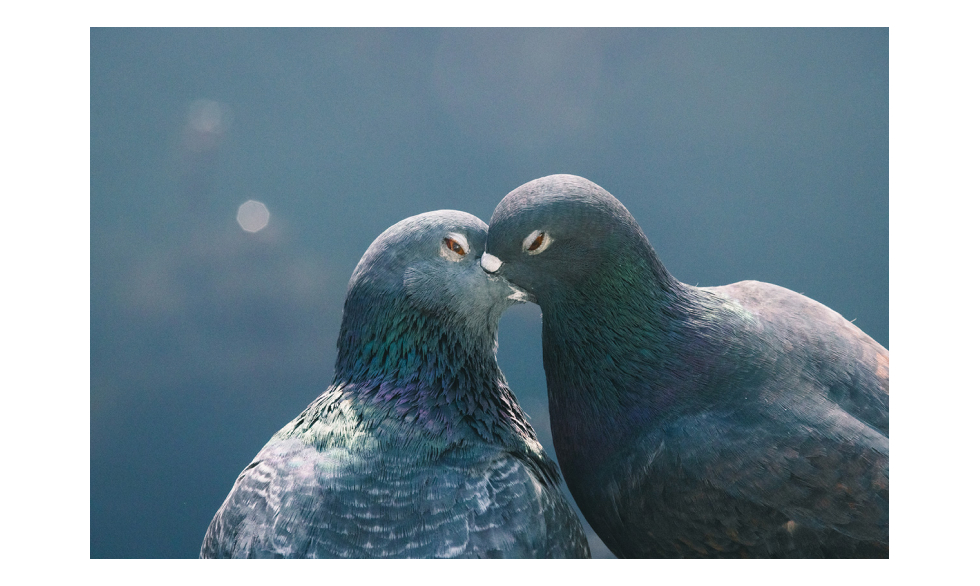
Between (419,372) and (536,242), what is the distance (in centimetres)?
50

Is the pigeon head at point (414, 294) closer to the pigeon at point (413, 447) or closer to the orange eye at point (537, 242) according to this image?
the pigeon at point (413, 447)

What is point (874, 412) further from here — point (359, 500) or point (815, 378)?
point (359, 500)

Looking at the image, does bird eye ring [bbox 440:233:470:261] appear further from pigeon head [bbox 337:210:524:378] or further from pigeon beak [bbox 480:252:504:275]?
pigeon beak [bbox 480:252:504:275]

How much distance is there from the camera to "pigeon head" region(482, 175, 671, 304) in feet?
5.65

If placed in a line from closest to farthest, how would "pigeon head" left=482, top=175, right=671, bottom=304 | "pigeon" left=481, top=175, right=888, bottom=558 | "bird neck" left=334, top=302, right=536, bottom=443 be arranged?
1. "pigeon" left=481, top=175, right=888, bottom=558
2. "pigeon head" left=482, top=175, right=671, bottom=304
3. "bird neck" left=334, top=302, right=536, bottom=443

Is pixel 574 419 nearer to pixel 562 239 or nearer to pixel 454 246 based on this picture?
pixel 562 239

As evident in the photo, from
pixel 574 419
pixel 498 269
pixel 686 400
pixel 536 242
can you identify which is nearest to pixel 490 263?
pixel 498 269

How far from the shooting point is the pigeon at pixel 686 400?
1594 millimetres

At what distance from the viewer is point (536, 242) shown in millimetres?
1749

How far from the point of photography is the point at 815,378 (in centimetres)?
173

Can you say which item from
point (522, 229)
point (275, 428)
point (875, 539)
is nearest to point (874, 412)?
point (875, 539)

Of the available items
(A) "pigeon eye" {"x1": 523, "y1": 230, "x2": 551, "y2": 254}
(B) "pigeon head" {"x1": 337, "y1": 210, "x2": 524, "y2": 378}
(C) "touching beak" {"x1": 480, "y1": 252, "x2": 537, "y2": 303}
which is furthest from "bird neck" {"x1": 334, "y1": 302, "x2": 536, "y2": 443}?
(A) "pigeon eye" {"x1": 523, "y1": 230, "x2": 551, "y2": 254}

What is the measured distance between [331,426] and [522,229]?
735mm

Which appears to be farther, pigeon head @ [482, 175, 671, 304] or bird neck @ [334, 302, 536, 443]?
bird neck @ [334, 302, 536, 443]
